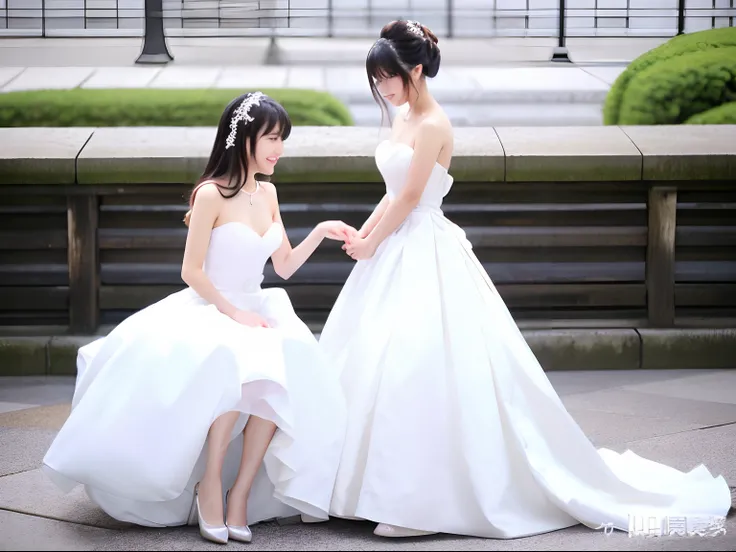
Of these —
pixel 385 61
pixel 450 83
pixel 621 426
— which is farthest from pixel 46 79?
pixel 621 426

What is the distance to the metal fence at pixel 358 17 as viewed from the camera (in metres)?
6.88

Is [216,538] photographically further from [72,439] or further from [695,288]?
[695,288]

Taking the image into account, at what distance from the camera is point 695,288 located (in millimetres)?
6316

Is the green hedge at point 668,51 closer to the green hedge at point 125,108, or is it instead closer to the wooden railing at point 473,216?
the wooden railing at point 473,216

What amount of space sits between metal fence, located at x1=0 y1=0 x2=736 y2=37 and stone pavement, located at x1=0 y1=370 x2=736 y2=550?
2477 mm

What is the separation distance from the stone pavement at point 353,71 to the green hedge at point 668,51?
61 mm

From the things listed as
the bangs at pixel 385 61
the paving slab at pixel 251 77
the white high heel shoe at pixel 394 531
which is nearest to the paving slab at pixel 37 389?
the paving slab at pixel 251 77

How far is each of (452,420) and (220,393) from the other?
0.80m

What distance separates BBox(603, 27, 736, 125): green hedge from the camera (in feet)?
23.1

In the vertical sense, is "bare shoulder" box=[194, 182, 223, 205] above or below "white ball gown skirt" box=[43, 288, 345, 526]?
above

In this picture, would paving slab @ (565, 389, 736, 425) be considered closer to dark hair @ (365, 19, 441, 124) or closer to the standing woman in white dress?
the standing woman in white dress

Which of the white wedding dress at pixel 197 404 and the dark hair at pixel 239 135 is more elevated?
the dark hair at pixel 239 135

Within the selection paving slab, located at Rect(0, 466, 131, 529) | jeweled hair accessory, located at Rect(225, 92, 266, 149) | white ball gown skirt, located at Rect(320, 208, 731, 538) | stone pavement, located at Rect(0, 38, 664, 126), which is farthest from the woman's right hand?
stone pavement, located at Rect(0, 38, 664, 126)

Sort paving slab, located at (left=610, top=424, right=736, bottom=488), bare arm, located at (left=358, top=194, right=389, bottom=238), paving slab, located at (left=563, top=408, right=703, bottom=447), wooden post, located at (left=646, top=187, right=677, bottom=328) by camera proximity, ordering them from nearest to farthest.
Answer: bare arm, located at (left=358, top=194, right=389, bottom=238) → paving slab, located at (left=610, top=424, right=736, bottom=488) → paving slab, located at (left=563, top=408, right=703, bottom=447) → wooden post, located at (left=646, top=187, right=677, bottom=328)
